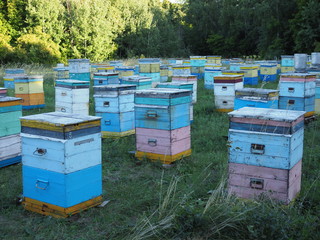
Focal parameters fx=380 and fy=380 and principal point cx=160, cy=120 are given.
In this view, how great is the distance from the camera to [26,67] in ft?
71.9

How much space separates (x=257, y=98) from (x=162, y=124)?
8.40ft

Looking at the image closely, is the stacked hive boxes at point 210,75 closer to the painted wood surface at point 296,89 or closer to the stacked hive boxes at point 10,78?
the painted wood surface at point 296,89

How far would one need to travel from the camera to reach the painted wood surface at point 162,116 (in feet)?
17.8

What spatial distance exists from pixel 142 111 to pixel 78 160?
1949 mm

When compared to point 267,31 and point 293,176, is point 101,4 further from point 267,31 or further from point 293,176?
point 293,176

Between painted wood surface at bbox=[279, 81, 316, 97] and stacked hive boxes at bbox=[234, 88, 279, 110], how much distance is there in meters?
0.60

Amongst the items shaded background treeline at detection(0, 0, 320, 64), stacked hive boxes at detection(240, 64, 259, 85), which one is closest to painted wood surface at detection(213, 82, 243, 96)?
stacked hive boxes at detection(240, 64, 259, 85)

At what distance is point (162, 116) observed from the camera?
5.45m

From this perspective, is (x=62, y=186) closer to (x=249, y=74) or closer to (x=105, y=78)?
(x=105, y=78)

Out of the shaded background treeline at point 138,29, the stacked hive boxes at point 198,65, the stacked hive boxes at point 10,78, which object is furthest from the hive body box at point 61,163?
the shaded background treeline at point 138,29

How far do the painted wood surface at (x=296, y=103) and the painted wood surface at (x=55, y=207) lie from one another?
16.9 feet

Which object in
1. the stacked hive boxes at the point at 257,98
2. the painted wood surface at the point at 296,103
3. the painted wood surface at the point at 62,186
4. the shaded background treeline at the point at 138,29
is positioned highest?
the shaded background treeline at the point at 138,29

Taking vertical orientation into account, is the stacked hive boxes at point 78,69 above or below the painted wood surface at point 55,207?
above

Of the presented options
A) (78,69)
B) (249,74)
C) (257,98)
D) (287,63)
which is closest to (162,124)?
(257,98)
